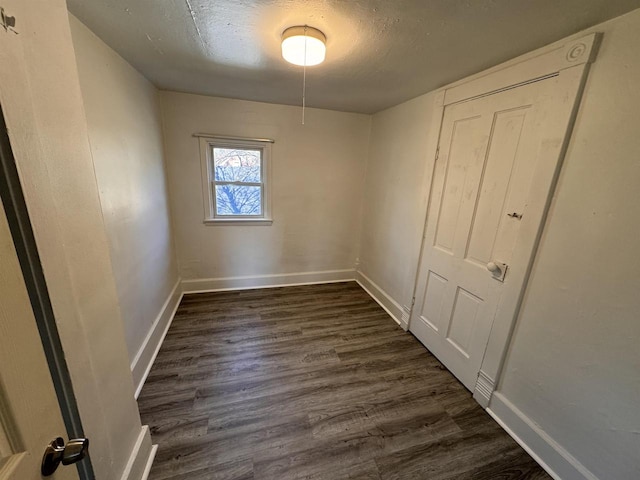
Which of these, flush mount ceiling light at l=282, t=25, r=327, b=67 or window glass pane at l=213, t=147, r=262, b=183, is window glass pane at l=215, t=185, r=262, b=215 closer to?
window glass pane at l=213, t=147, r=262, b=183

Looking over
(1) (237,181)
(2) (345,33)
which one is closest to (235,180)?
(1) (237,181)

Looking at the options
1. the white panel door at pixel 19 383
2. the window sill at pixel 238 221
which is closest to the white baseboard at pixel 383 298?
the window sill at pixel 238 221

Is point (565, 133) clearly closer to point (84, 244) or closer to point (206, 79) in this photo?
point (84, 244)

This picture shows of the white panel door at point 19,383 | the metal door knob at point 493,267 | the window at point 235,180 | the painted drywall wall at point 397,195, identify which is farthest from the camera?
the window at point 235,180

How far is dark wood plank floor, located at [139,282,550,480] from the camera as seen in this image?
137cm

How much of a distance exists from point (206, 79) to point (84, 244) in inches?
73.2

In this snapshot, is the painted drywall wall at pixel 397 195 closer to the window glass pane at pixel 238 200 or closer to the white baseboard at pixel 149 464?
the window glass pane at pixel 238 200

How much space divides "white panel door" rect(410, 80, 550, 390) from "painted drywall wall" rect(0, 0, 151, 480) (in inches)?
81.7

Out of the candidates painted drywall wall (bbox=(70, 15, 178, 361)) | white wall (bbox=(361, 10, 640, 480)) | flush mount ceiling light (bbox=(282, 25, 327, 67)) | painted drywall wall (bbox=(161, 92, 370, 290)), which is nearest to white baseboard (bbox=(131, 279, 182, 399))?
painted drywall wall (bbox=(70, 15, 178, 361))

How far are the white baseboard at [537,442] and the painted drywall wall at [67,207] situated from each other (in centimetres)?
213

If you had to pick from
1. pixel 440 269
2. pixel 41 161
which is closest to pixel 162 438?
pixel 41 161

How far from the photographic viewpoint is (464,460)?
142 cm

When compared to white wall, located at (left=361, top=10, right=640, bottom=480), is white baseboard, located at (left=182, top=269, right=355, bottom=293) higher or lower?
lower

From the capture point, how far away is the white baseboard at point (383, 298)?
2.71m
